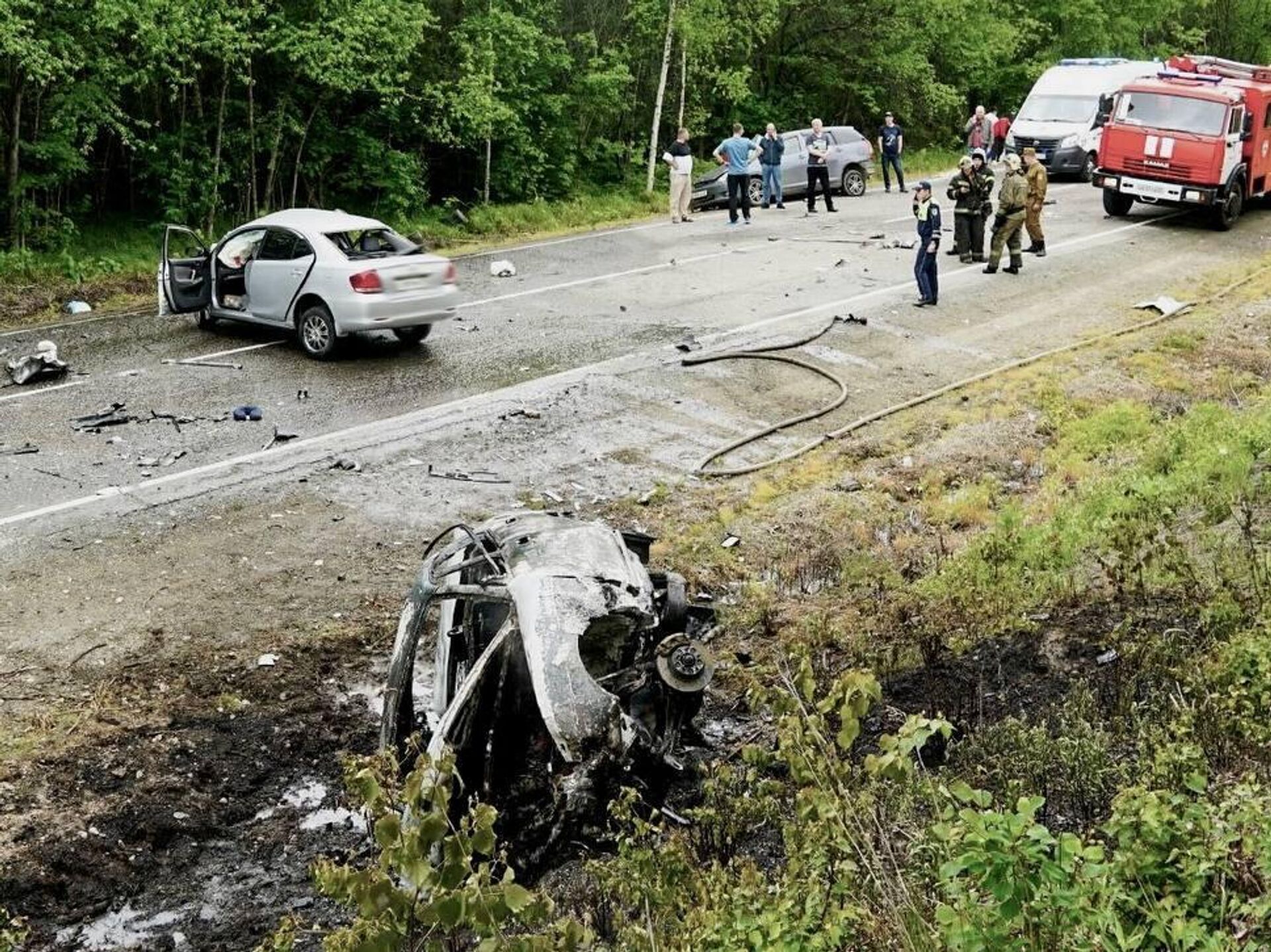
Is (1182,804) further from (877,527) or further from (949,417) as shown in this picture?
(949,417)

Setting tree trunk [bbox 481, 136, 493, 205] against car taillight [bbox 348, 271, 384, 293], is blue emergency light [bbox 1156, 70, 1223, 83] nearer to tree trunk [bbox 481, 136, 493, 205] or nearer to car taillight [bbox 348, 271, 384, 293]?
tree trunk [bbox 481, 136, 493, 205]

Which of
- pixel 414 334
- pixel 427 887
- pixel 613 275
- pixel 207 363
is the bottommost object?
pixel 207 363

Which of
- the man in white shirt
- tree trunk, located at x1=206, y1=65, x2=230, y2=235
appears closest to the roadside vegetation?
the man in white shirt

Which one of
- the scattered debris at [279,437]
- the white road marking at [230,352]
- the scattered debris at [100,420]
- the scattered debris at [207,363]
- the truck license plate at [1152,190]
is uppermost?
the truck license plate at [1152,190]

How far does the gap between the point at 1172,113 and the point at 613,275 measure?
1059 cm

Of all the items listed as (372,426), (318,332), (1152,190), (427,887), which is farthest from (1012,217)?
(427,887)

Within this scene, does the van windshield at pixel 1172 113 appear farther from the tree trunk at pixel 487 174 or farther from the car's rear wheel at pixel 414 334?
the car's rear wheel at pixel 414 334

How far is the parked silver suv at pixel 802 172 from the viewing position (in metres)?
28.7

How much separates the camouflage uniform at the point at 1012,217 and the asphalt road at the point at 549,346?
0.41 m

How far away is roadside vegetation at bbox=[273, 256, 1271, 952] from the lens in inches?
166

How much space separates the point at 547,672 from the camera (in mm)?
6039

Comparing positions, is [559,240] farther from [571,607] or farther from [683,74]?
[571,607]

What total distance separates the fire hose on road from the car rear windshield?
3573 mm

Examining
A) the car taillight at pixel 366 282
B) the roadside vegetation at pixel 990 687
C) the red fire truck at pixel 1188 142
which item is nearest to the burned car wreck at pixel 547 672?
the roadside vegetation at pixel 990 687
